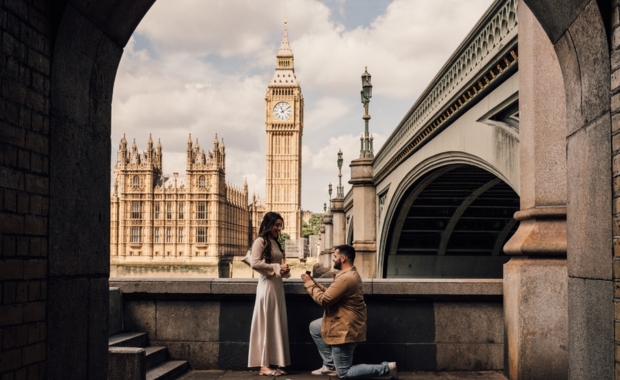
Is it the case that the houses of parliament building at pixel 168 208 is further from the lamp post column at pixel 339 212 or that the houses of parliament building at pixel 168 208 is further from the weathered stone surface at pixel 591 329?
the weathered stone surface at pixel 591 329

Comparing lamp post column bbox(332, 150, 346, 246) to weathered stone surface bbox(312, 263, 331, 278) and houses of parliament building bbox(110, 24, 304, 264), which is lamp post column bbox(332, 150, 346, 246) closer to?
weathered stone surface bbox(312, 263, 331, 278)

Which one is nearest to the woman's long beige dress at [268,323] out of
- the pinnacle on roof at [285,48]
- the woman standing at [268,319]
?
the woman standing at [268,319]

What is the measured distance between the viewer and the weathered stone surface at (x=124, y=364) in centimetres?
524

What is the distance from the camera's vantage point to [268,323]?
242 inches

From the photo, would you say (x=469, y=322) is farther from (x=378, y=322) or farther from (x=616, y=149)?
(x=616, y=149)

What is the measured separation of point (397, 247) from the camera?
2297 centimetres

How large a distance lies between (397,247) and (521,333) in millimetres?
17178

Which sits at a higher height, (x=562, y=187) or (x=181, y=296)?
(x=562, y=187)

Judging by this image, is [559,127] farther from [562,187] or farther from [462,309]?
[462,309]

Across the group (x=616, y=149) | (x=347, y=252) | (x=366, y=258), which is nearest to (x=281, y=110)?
(x=366, y=258)

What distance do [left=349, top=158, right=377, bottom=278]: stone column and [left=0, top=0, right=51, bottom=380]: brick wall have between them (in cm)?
1762

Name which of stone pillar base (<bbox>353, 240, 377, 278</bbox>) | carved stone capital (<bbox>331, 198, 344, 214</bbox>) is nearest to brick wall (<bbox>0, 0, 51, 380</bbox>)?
stone pillar base (<bbox>353, 240, 377, 278</bbox>)

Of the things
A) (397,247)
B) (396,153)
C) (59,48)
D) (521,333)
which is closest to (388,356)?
(521,333)

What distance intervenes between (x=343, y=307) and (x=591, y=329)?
2.26 meters
